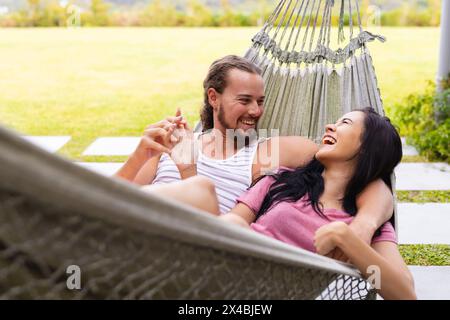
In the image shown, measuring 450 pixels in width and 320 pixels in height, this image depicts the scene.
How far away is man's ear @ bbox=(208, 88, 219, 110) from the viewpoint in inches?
83.0

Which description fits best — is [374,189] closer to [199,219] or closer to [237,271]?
[237,271]

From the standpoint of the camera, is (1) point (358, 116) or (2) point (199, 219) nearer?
(2) point (199, 219)

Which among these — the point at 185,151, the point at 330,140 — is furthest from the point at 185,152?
the point at 330,140

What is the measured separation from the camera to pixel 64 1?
11117mm

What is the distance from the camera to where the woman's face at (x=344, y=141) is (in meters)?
1.75

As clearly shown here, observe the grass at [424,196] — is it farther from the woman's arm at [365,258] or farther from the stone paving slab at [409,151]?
the woman's arm at [365,258]

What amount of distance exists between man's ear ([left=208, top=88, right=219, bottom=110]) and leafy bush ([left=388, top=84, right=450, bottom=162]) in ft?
6.59

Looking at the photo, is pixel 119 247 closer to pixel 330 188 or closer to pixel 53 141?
pixel 330 188

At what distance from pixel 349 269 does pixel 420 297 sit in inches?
29.5

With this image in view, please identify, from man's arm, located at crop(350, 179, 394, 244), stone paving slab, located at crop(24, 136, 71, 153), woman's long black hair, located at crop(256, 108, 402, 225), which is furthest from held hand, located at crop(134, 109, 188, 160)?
stone paving slab, located at crop(24, 136, 71, 153)

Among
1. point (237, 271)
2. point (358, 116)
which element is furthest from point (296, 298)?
point (358, 116)

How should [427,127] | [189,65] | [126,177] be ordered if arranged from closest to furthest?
[126,177]
[427,127]
[189,65]

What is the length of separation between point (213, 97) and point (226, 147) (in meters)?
0.16

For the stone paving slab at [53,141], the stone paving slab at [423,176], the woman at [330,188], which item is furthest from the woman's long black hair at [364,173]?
the stone paving slab at [53,141]
